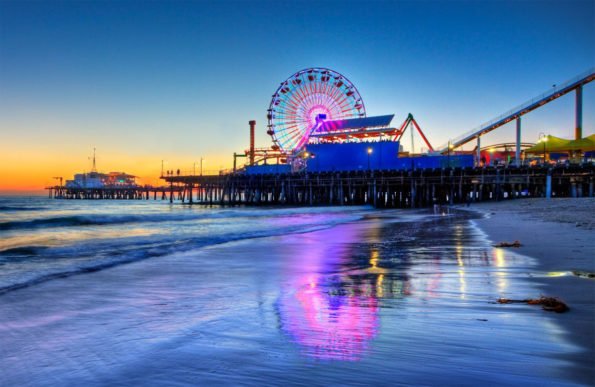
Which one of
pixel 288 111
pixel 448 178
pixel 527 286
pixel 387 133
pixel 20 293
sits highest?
pixel 288 111

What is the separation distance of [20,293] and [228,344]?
4.09 metres

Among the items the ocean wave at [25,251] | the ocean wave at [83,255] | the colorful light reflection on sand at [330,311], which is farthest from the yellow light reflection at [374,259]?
the ocean wave at [25,251]

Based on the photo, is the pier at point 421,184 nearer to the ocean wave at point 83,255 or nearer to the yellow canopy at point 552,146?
the yellow canopy at point 552,146

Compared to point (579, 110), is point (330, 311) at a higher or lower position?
lower

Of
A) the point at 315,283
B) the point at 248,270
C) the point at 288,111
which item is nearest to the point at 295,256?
the point at 248,270

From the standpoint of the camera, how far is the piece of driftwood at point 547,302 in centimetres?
360

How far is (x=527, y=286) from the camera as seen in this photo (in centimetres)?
473

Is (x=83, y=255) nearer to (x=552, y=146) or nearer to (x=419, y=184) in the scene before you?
(x=419, y=184)

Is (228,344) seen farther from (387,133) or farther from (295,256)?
(387,133)

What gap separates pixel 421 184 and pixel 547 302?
131 feet

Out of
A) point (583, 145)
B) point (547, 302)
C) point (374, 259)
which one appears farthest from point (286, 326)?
point (583, 145)

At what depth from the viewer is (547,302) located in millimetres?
3770

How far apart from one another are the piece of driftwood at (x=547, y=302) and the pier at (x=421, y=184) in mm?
37831

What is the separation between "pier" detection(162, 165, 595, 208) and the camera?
3894 cm
